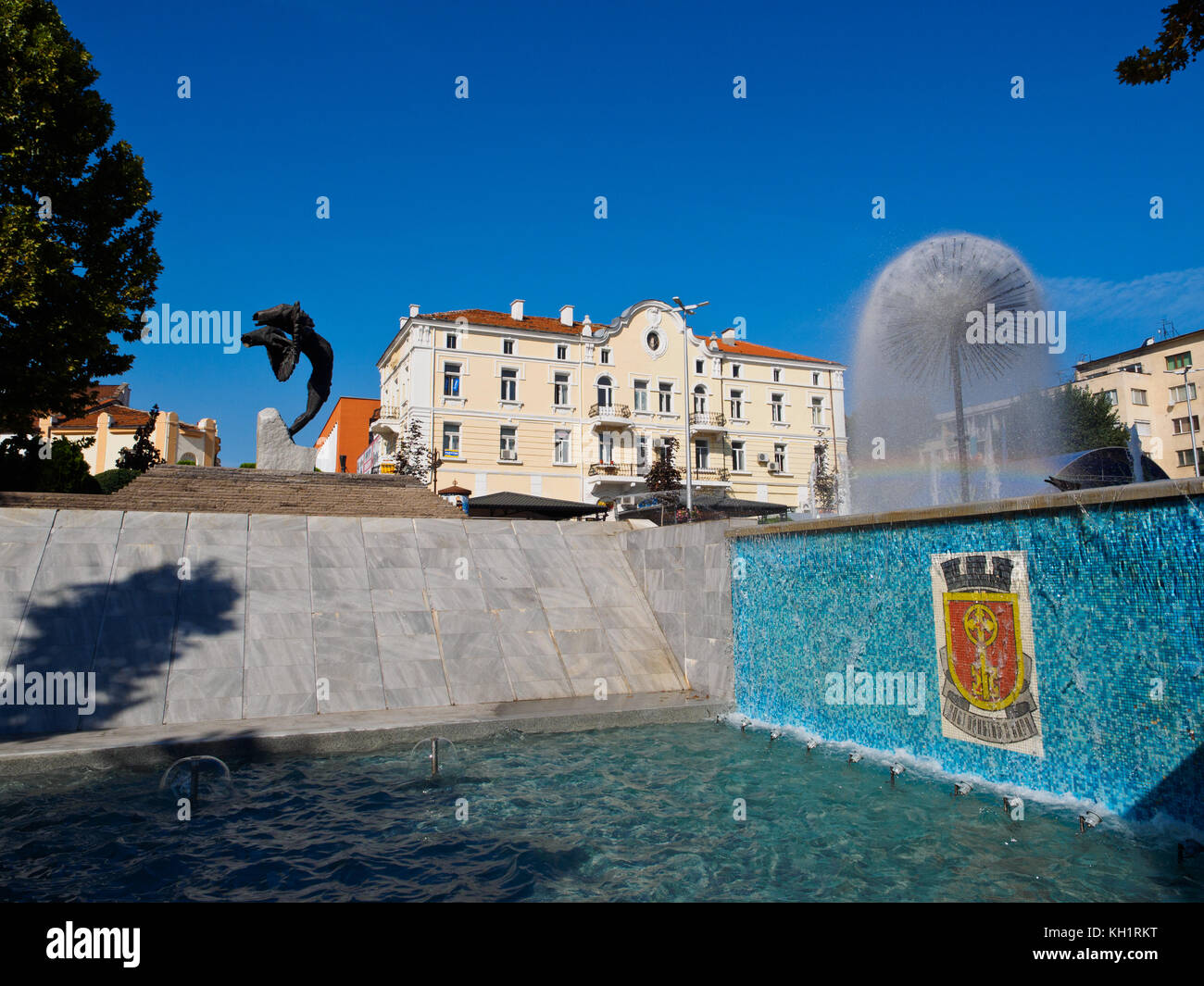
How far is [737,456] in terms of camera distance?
154 ft

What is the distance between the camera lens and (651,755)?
10.8 metres

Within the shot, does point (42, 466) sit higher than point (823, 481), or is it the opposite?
point (823, 481)

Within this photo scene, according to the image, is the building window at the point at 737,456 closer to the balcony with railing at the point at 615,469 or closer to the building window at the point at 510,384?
the balcony with railing at the point at 615,469

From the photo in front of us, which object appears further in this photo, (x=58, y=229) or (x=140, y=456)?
(x=140, y=456)

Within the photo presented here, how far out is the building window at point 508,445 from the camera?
134 ft

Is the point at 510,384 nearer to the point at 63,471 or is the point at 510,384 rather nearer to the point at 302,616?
the point at 63,471

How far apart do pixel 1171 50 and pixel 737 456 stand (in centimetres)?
3902

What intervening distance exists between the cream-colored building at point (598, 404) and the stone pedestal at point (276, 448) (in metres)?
19.4

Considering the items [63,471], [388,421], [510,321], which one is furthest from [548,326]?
[63,471]

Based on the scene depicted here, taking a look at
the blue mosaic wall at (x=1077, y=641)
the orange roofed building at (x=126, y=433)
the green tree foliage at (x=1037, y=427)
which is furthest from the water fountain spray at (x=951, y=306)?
the orange roofed building at (x=126, y=433)

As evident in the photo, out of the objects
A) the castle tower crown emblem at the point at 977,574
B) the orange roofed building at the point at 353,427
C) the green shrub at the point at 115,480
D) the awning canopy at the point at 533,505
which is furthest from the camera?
the orange roofed building at the point at 353,427

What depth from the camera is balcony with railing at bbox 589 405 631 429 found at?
42.3 m
